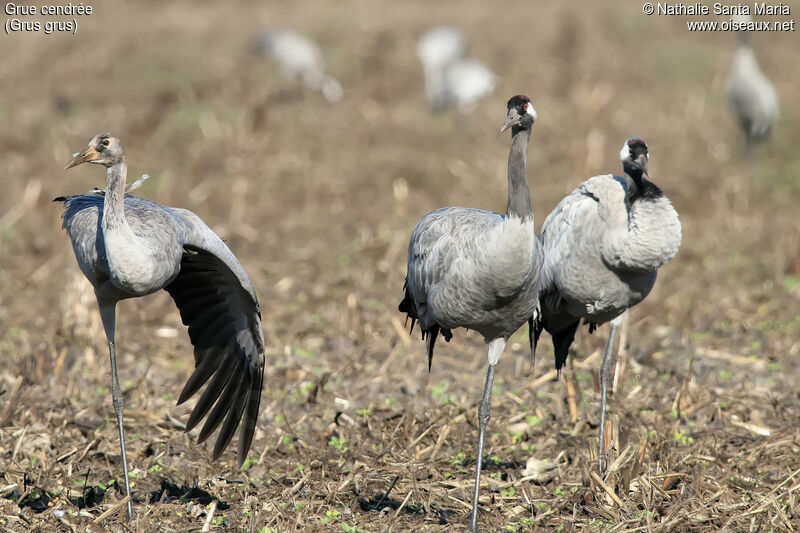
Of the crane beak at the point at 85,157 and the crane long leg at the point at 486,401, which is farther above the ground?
the crane beak at the point at 85,157

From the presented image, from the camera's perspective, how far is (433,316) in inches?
174

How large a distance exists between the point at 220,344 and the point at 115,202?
3.48 feet

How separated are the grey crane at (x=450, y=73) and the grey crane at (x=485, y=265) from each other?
26.7 ft

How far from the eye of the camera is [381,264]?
788 centimetres

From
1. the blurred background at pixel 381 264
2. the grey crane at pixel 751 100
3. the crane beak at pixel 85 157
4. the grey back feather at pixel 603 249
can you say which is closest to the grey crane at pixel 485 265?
the grey back feather at pixel 603 249

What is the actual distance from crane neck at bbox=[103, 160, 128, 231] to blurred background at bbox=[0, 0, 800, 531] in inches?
48.4

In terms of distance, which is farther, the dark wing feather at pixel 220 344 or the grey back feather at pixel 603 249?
the dark wing feather at pixel 220 344

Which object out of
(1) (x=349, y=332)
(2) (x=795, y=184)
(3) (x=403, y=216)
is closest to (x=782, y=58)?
(2) (x=795, y=184)

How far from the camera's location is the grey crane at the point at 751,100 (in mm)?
10438

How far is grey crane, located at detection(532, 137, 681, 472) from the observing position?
4582 mm

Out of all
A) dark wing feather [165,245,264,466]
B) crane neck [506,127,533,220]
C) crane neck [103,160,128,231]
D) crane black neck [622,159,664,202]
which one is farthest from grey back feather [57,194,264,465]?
crane black neck [622,159,664,202]

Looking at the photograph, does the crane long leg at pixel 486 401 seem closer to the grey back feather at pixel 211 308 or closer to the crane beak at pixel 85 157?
the grey back feather at pixel 211 308

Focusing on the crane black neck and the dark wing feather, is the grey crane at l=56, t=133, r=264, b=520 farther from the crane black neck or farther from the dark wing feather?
the crane black neck

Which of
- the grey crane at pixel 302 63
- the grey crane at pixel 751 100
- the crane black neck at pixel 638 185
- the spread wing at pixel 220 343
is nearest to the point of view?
the crane black neck at pixel 638 185
